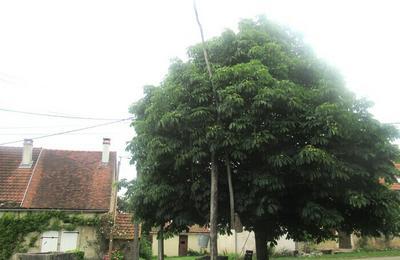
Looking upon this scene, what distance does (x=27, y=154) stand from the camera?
106 ft

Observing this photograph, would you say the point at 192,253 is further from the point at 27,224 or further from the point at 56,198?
the point at 27,224

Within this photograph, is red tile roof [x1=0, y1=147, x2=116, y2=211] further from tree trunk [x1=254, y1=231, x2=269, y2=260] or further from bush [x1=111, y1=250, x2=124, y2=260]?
tree trunk [x1=254, y1=231, x2=269, y2=260]

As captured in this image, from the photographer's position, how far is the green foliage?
27703mm

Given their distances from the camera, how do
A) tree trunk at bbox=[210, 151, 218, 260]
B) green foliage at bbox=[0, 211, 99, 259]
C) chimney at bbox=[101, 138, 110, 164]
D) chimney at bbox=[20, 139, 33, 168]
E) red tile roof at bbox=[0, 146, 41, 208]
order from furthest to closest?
chimney at bbox=[101, 138, 110, 164] < chimney at bbox=[20, 139, 33, 168] < red tile roof at bbox=[0, 146, 41, 208] < green foliage at bbox=[0, 211, 99, 259] < tree trunk at bbox=[210, 151, 218, 260]

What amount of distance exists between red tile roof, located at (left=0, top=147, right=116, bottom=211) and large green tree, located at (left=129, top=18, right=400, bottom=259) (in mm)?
17126

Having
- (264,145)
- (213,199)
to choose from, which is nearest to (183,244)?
(213,199)

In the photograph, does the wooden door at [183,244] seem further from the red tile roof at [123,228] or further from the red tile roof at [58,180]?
the red tile roof at [58,180]

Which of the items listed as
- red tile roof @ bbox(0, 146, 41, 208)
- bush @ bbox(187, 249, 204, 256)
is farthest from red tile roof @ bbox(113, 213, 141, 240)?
bush @ bbox(187, 249, 204, 256)

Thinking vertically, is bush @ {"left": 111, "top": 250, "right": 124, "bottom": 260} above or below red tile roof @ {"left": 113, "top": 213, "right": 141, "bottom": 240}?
below

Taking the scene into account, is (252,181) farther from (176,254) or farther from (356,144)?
(176,254)

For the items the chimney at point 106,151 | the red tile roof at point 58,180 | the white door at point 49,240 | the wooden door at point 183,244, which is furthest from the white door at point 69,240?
the wooden door at point 183,244

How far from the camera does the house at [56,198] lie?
2852 cm

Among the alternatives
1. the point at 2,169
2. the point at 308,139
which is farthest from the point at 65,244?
the point at 308,139

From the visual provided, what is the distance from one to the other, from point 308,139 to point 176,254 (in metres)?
39.4
